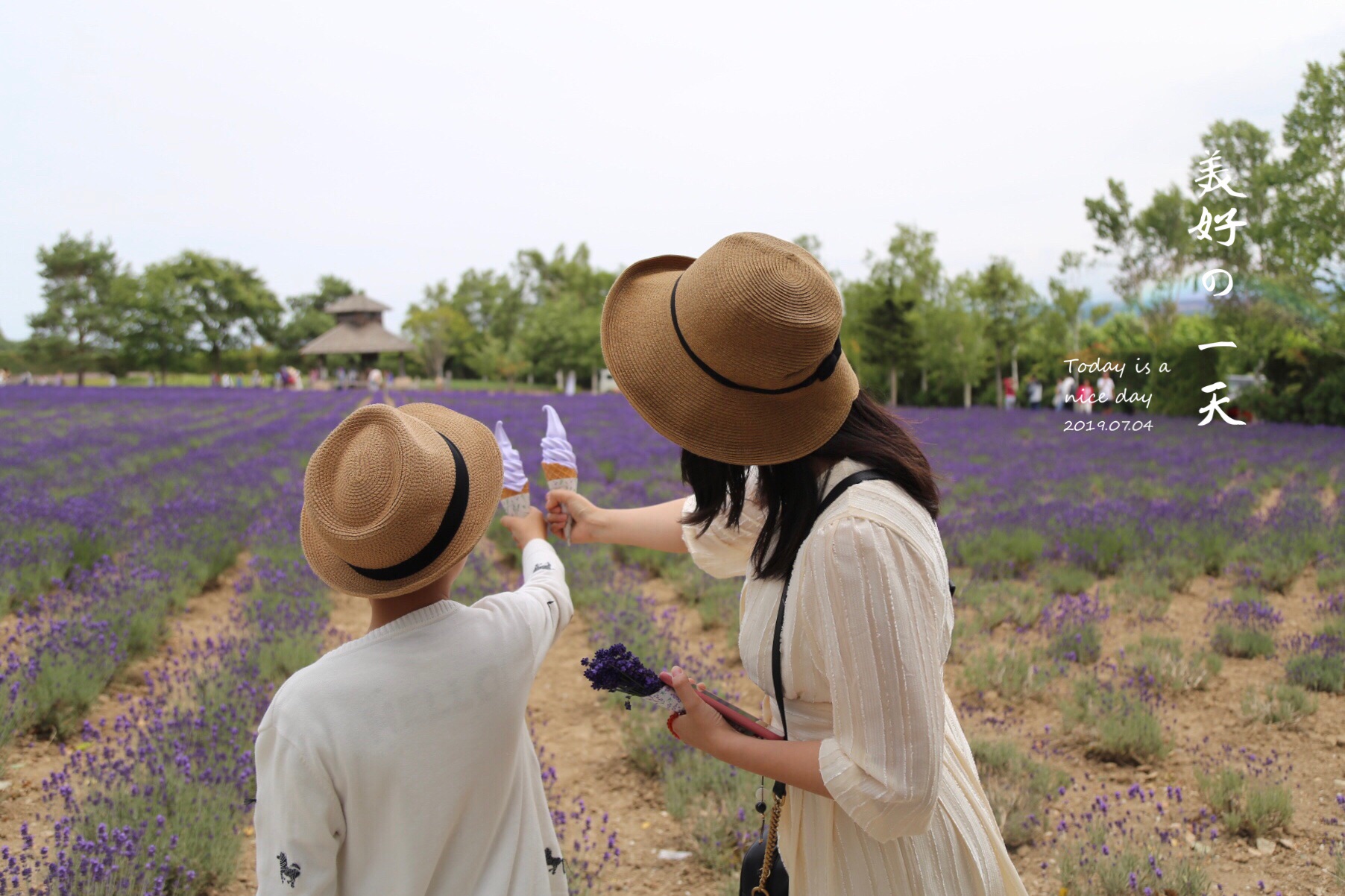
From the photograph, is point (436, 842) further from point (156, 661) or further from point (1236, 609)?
point (1236, 609)

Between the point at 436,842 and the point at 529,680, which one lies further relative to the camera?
the point at 529,680

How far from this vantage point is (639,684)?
125cm

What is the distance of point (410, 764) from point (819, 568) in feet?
2.30

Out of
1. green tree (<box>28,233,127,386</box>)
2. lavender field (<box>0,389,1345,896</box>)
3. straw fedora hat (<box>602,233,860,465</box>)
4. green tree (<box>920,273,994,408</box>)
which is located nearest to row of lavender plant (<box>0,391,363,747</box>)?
→ lavender field (<box>0,389,1345,896</box>)

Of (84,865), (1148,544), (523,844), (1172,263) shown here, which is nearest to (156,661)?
(84,865)

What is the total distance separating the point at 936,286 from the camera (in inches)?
1356

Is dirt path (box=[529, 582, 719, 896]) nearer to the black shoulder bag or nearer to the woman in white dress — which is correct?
the black shoulder bag

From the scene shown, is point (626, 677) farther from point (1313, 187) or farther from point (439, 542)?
point (1313, 187)

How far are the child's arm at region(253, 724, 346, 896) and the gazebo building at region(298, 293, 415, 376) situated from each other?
55.1 m

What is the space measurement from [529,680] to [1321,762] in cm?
335

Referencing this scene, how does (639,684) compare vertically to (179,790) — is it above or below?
above

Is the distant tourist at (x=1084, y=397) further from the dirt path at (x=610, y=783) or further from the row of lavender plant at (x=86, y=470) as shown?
the dirt path at (x=610, y=783)

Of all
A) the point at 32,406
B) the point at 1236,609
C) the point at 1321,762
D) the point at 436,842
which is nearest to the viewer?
the point at 436,842

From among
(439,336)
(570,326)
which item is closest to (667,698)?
(570,326)
